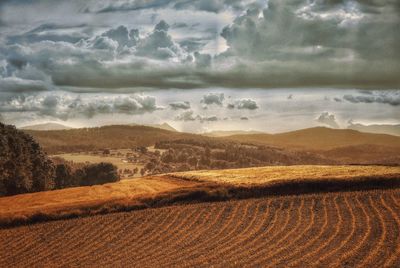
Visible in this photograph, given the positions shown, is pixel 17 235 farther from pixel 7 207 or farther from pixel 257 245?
pixel 257 245

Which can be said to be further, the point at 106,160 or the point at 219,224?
the point at 106,160

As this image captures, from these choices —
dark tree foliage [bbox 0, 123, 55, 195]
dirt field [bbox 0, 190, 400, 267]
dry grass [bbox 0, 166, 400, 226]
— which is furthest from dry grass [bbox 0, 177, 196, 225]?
dark tree foliage [bbox 0, 123, 55, 195]

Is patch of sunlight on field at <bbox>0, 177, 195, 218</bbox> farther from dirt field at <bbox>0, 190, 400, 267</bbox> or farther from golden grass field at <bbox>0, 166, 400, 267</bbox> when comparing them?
dirt field at <bbox>0, 190, 400, 267</bbox>

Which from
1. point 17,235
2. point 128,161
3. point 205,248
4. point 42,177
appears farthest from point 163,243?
point 128,161

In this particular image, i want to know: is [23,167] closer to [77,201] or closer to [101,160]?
[77,201]

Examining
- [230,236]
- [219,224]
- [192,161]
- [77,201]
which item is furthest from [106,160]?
[230,236]
